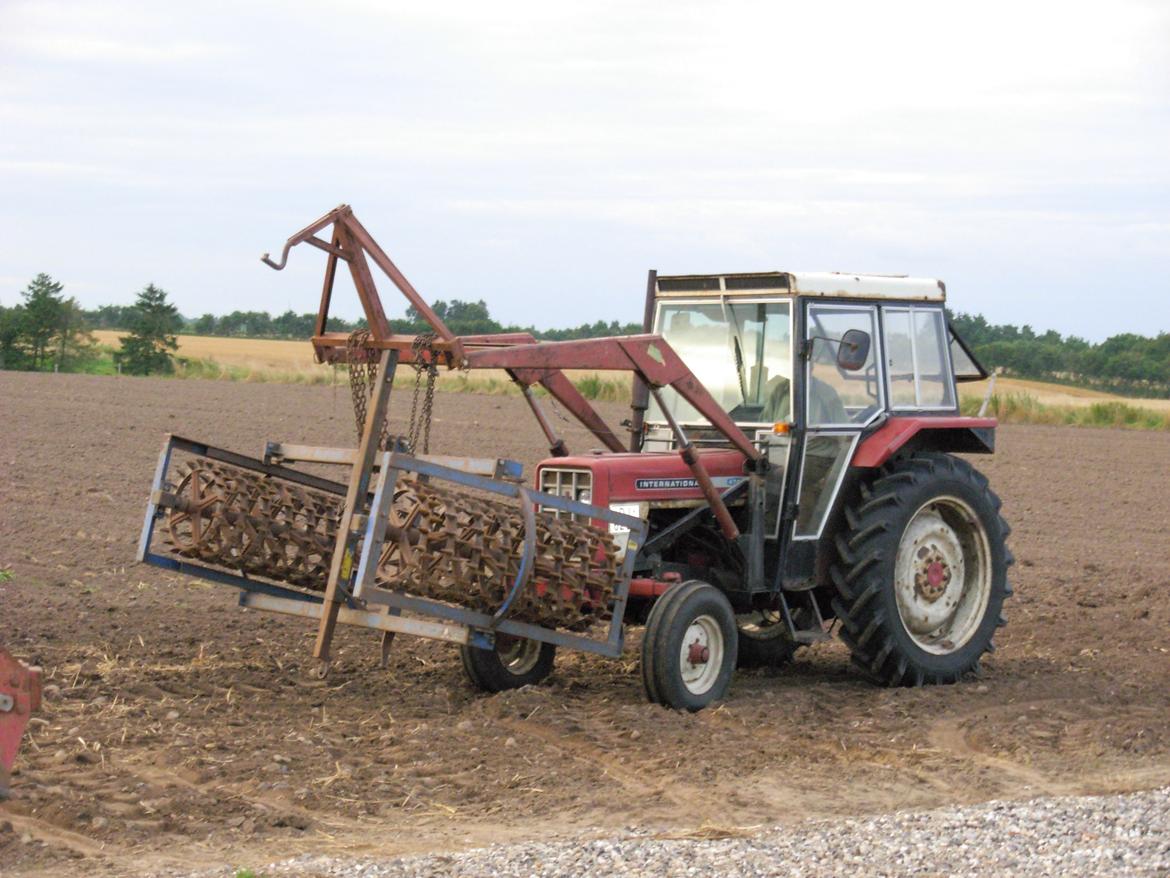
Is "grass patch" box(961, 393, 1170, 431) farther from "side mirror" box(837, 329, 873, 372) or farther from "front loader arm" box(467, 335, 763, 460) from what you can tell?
"front loader arm" box(467, 335, 763, 460)

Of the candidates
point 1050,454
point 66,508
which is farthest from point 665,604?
point 1050,454

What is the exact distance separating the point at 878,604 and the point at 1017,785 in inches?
75.5

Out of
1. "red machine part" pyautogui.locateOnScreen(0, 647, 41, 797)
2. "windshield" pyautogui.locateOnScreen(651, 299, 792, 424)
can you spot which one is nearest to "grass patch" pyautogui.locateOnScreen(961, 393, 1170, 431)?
"windshield" pyautogui.locateOnScreen(651, 299, 792, 424)

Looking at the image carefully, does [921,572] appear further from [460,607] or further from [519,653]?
[460,607]

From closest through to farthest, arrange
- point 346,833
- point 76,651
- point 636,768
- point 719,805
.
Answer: point 346,833
point 719,805
point 636,768
point 76,651

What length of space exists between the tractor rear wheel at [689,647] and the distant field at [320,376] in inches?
661

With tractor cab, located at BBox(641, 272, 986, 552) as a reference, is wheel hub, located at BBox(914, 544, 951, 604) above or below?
below

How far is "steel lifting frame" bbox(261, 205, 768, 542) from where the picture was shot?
24.1 ft

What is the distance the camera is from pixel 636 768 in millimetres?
6984

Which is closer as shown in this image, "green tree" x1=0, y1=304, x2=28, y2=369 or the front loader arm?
the front loader arm

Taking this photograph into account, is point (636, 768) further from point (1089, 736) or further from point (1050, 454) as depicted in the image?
point (1050, 454)

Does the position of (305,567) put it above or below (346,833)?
above

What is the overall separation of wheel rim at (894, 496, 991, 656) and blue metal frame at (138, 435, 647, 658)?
6.28 feet

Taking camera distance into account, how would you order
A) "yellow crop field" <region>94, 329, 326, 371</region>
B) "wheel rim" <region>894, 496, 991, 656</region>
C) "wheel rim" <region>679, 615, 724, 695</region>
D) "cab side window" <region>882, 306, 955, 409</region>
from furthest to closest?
"yellow crop field" <region>94, 329, 326, 371</region>, "cab side window" <region>882, 306, 955, 409</region>, "wheel rim" <region>894, 496, 991, 656</region>, "wheel rim" <region>679, 615, 724, 695</region>
